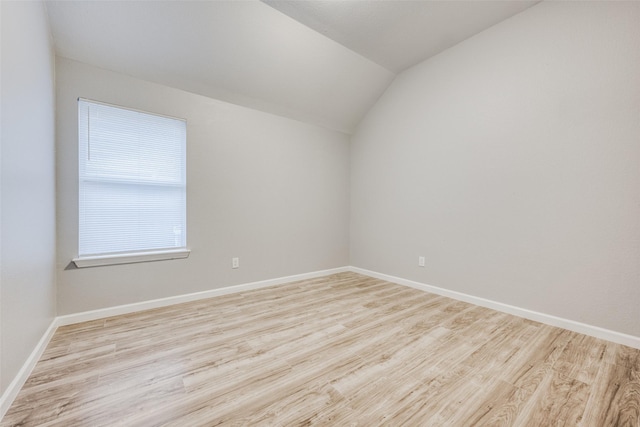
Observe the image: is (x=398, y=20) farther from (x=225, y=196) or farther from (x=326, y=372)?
(x=326, y=372)

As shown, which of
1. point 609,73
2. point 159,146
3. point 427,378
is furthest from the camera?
point 159,146

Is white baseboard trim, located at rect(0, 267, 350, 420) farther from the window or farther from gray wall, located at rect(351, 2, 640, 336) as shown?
gray wall, located at rect(351, 2, 640, 336)

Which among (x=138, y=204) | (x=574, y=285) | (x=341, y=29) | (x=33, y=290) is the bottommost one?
(x=574, y=285)

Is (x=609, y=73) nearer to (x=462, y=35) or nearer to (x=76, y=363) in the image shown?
(x=462, y=35)

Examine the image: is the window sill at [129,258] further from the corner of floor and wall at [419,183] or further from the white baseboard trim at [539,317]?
the white baseboard trim at [539,317]

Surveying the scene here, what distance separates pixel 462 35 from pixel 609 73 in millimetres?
1351

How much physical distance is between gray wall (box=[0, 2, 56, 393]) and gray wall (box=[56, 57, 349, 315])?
8.4 inches

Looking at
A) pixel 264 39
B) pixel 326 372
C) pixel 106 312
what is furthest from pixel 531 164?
pixel 106 312

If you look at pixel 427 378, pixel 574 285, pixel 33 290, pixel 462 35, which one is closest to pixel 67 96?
pixel 33 290

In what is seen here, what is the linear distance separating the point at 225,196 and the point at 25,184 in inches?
65.0

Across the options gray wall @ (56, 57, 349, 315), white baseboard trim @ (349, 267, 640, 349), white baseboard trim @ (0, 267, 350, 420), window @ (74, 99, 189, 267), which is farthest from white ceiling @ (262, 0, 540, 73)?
white baseboard trim @ (0, 267, 350, 420)

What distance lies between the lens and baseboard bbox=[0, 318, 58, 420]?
1.27 metres

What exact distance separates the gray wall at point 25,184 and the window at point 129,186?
295mm

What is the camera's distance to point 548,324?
2.37m
